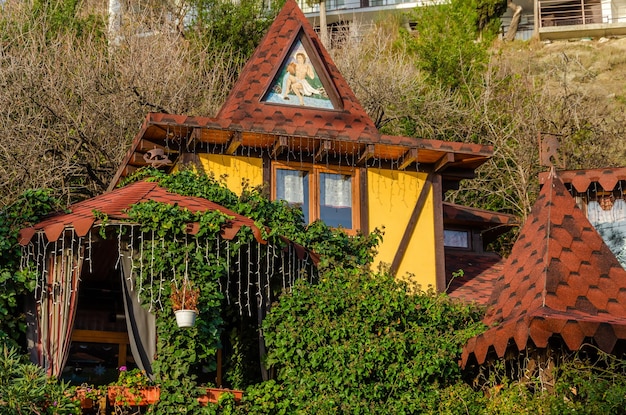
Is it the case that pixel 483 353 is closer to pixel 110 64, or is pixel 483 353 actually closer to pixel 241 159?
pixel 241 159

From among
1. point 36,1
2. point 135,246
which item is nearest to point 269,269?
point 135,246

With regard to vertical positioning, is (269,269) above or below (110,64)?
below

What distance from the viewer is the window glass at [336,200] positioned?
1648cm

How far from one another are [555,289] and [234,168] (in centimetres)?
540

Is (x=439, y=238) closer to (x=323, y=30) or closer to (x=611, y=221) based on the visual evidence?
(x=611, y=221)

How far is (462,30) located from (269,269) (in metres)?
19.9

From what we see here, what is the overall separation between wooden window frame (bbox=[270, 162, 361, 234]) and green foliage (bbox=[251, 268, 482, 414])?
2367mm

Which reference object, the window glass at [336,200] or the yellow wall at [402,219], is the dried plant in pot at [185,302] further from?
the yellow wall at [402,219]

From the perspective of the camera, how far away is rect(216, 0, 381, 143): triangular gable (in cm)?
1698

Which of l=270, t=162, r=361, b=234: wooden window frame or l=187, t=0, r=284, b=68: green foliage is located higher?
l=187, t=0, r=284, b=68: green foliage

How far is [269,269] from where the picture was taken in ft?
46.2

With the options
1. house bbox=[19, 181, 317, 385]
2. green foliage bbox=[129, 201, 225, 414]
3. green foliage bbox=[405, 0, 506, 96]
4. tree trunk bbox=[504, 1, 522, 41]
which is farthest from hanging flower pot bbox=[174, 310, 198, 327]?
tree trunk bbox=[504, 1, 522, 41]

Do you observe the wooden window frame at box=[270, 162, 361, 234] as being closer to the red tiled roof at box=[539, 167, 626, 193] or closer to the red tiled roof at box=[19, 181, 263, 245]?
the red tiled roof at box=[19, 181, 263, 245]

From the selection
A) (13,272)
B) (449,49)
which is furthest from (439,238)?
(449,49)
